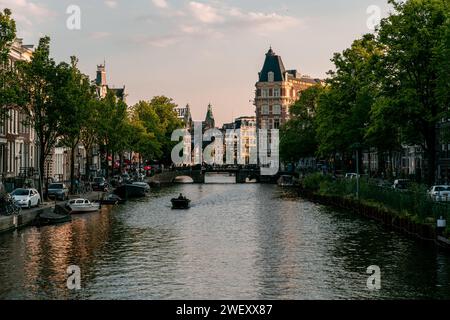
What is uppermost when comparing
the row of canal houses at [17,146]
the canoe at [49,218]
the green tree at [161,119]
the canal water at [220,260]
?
the green tree at [161,119]

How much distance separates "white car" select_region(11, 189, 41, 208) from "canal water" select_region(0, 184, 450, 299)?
4.76 metres

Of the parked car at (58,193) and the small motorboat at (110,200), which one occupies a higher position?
the parked car at (58,193)

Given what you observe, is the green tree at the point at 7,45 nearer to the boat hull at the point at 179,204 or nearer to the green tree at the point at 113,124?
the boat hull at the point at 179,204

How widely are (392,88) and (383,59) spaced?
3038 mm

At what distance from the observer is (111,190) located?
346 feet

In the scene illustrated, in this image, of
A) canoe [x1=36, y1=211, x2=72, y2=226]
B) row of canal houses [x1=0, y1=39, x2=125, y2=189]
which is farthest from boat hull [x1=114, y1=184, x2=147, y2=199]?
canoe [x1=36, y1=211, x2=72, y2=226]

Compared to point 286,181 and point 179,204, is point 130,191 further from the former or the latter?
point 286,181

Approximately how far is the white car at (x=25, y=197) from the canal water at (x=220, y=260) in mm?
4764

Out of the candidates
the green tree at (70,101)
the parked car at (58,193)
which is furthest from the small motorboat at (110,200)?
the green tree at (70,101)

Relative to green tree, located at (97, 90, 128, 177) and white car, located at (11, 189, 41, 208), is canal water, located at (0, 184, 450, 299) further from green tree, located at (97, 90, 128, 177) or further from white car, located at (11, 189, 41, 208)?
green tree, located at (97, 90, 128, 177)

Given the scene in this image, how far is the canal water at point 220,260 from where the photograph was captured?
1251 inches

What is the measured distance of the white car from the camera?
2499 inches
